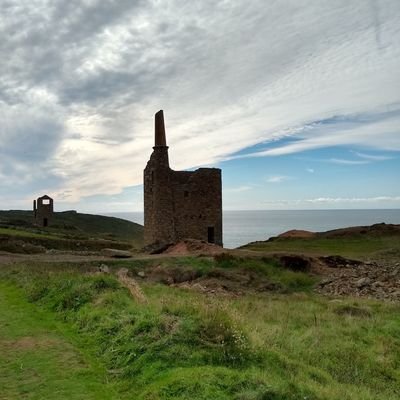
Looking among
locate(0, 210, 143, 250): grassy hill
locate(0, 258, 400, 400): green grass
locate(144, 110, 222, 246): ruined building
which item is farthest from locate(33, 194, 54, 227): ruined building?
locate(0, 258, 400, 400): green grass

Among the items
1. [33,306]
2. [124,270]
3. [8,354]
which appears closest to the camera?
[8,354]

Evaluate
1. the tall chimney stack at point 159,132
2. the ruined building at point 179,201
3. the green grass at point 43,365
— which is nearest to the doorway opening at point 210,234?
the ruined building at point 179,201

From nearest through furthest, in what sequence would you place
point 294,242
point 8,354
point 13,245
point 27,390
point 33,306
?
1. point 27,390
2. point 8,354
3. point 33,306
4. point 13,245
5. point 294,242

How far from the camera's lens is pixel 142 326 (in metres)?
8.56

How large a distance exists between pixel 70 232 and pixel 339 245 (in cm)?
3455

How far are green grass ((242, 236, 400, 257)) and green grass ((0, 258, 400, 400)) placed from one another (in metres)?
17.6

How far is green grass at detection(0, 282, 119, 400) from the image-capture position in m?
6.61

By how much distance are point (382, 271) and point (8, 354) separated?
2042 centimetres

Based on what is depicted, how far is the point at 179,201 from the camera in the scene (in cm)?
3241

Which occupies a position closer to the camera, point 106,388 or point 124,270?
point 106,388

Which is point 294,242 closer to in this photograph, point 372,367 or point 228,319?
point 372,367

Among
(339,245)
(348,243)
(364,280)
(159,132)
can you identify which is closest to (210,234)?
(159,132)

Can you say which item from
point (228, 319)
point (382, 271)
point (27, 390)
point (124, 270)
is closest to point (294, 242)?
point (382, 271)

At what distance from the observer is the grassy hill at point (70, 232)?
37.1m
